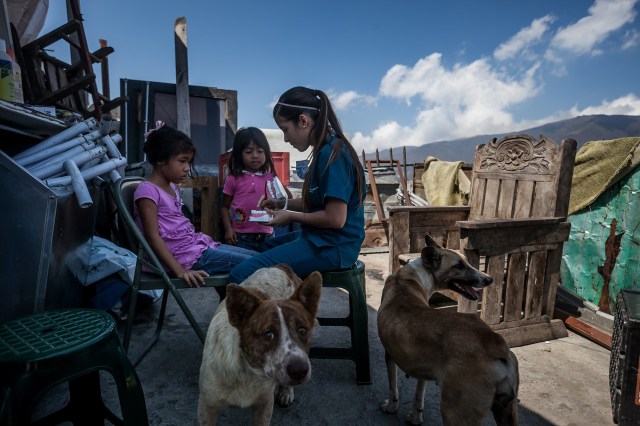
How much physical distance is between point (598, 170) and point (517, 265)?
200 centimetres

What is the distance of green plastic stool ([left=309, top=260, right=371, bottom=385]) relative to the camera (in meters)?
2.48

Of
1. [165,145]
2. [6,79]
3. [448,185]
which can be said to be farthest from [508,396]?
[448,185]

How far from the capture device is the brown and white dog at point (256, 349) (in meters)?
1.46

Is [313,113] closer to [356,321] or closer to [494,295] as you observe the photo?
[356,321]

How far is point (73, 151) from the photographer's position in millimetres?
2844

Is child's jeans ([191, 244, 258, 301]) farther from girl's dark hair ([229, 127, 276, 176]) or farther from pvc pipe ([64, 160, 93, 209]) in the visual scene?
girl's dark hair ([229, 127, 276, 176])

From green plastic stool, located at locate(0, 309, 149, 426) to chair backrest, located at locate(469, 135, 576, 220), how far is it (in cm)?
369

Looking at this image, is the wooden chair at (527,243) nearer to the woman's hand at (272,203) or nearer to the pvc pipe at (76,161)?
the woman's hand at (272,203)

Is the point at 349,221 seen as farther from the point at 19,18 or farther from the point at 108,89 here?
the point at 108,89

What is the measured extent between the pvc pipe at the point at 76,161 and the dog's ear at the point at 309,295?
1.97 m

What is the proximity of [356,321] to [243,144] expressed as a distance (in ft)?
7.54

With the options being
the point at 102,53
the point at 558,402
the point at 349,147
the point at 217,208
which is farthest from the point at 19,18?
the point at 558,402

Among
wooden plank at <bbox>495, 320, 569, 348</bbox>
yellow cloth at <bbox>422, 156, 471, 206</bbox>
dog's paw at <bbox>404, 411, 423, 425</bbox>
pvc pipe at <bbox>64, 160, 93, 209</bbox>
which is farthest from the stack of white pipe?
yellow cloth at <bbox>422, 156, 471, 206</bbox>

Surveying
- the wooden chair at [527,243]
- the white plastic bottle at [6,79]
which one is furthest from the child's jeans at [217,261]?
the white plastic bottle at [6,79]
